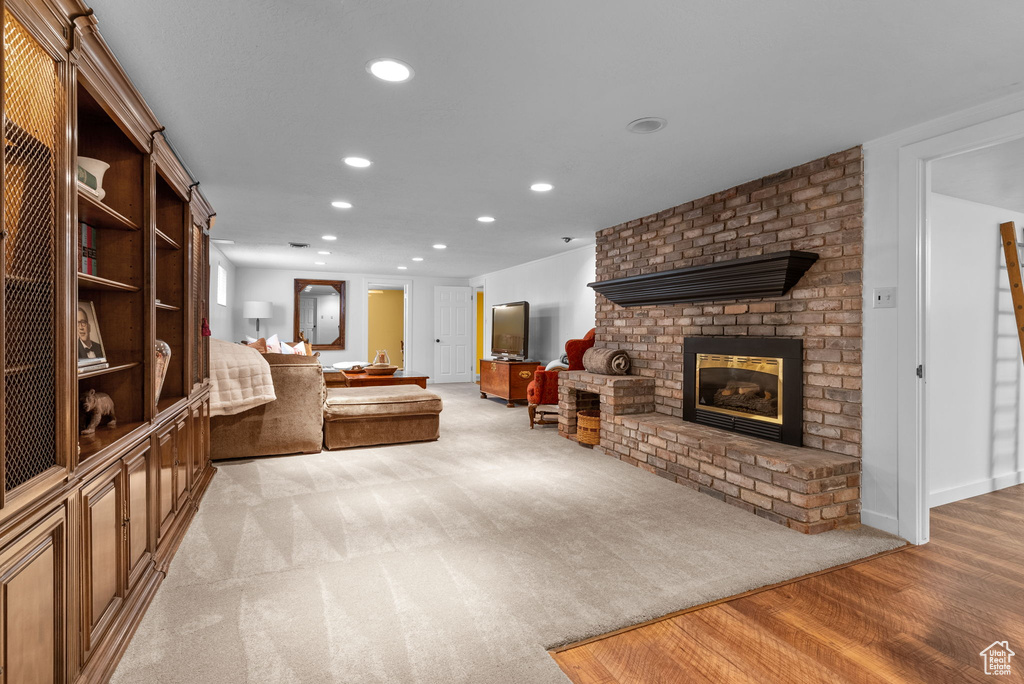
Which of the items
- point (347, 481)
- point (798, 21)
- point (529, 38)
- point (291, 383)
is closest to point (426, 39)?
point (529, 38)

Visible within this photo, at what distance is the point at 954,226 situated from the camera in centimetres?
327

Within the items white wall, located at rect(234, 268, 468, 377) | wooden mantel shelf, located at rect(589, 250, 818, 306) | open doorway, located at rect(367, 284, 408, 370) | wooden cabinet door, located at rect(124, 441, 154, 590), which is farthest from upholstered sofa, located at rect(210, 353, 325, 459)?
open doorway, located at rect(367, 284, 408, 370)

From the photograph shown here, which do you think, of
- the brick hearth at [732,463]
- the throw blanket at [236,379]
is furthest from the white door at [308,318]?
the brick hearth at [732,463]

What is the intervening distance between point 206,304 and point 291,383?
981 mm

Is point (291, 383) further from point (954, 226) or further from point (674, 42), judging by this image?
point (954, 226)

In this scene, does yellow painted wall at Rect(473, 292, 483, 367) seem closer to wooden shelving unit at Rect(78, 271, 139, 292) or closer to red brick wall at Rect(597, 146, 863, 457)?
red brick wall at Rect(597, 146, 863, 457)

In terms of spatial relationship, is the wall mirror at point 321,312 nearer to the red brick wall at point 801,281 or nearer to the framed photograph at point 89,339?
the red brick wall at point 801,281

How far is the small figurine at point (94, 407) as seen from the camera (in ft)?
5.95

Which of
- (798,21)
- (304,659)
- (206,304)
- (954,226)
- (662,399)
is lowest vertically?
(304,659)

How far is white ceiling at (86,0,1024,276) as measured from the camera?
168 cm

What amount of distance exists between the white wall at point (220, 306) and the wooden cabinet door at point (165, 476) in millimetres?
4095

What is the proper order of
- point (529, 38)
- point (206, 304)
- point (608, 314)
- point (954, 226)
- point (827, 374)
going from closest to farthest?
point (529, 38), point (827, 374), point (954, 226), point (206, 304), point (608, 314)

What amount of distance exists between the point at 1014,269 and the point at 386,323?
10239mm

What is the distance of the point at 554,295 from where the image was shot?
7184 millimetres
